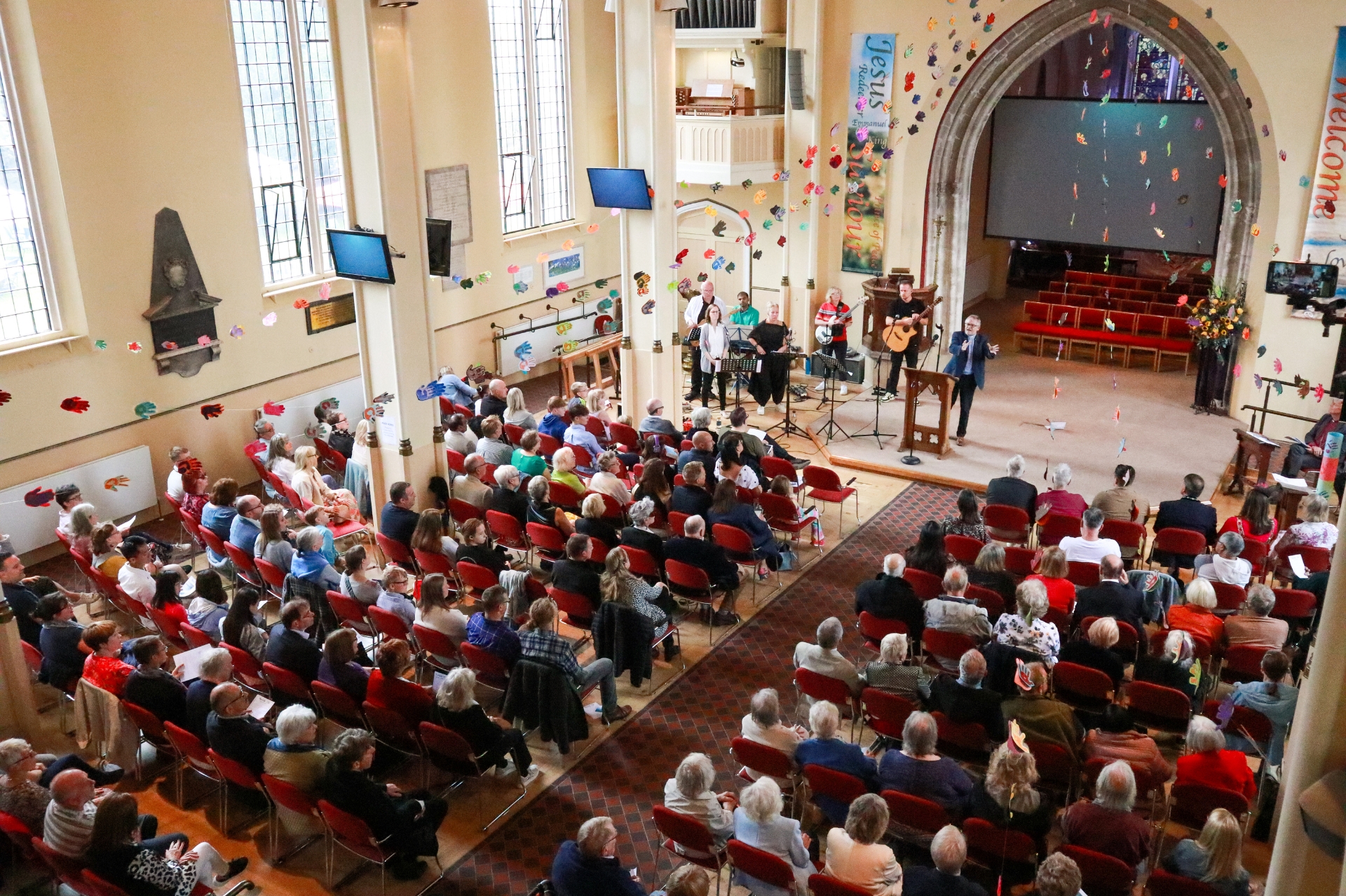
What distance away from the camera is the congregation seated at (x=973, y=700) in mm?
6656

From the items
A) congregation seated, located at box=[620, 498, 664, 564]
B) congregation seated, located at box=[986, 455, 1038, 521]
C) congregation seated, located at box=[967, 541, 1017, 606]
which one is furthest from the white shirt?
congregation seated, located at box=[620, 498, 664, 564]

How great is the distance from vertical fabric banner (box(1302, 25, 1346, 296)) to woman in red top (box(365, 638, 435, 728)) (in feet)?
38.6

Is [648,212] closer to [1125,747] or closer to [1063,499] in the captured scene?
[1063,499]

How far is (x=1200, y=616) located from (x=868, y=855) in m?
3.70

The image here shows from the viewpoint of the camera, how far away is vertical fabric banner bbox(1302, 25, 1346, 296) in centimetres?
1280

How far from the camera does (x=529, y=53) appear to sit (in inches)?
643

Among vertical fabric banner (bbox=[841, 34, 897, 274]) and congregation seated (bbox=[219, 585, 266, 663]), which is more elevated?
vertical fabric banner (bbox=[841, 34, 897, 274])

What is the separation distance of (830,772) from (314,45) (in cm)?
1133

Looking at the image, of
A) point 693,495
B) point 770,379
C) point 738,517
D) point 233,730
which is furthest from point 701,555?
point 770,379

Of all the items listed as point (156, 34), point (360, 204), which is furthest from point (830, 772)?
point (156, 34)

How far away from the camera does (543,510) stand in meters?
9.62

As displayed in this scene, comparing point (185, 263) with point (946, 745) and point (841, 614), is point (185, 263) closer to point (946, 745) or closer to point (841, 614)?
point (841, 614)

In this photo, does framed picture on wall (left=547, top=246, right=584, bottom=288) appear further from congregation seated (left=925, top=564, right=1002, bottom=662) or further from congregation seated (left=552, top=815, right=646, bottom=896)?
congregation seated (left=552, top=815, right=646, bottom=896)

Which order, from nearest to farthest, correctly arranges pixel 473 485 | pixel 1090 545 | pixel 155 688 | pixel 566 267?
pixel 155 688
pixel 1090 545
pixel 473 485
pixel 566 267
